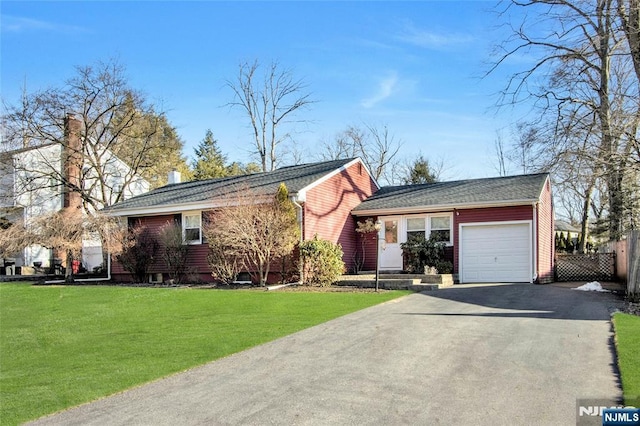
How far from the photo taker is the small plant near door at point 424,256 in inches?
685

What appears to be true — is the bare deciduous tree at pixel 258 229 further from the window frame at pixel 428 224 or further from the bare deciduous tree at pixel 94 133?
the bare deciduous tree at pixel 94 133

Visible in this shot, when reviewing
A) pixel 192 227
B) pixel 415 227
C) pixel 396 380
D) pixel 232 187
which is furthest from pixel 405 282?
pixel 396 380

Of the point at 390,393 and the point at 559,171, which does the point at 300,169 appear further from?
the point at 390,393

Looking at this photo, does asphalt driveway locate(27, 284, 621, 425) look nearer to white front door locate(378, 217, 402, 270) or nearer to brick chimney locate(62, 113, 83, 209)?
white front door locate(378, 217, 402, 270)

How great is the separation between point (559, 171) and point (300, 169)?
10736 mm

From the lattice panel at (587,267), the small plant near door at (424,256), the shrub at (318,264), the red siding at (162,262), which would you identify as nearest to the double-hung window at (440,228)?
the small plant near door at (424,256)

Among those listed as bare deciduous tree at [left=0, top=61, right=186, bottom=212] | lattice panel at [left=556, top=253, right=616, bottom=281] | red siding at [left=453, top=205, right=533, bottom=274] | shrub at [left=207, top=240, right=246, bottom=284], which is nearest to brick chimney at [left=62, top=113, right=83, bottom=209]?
bare deciduous tree at [left=0, top=61, right=186, bottom=212]

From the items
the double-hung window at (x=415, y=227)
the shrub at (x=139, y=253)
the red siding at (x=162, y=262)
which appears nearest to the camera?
the red siding at (x=162, y=262)

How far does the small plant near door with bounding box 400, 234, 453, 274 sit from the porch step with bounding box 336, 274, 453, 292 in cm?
92

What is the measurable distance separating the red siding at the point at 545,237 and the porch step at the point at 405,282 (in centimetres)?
329

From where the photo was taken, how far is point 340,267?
16297mm

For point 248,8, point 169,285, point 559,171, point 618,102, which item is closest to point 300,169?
point 169,285

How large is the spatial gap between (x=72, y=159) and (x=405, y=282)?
812 inches

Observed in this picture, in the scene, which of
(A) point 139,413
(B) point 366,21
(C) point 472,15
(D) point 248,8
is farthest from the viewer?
(C) point 472,15
